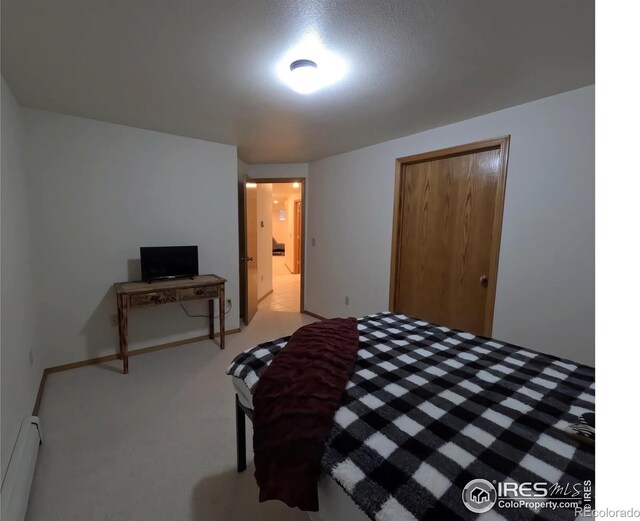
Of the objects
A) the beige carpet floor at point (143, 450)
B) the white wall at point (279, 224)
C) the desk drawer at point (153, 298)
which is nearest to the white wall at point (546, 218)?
the beige carpet floor at point (143, 450)

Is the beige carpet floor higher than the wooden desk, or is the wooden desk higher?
the wooden desk

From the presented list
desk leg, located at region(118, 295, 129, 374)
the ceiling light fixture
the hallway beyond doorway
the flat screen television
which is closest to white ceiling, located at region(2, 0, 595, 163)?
the ceiling light fixture

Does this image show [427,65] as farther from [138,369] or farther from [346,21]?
[138,369]

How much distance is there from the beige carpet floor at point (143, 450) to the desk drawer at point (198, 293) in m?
0.65

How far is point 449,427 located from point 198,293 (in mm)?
2572

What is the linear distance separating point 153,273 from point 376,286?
2.35 metres

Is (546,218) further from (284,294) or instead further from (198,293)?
(284,294)

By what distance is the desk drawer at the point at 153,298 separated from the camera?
8.66ft

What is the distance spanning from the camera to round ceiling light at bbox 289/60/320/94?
1645mm

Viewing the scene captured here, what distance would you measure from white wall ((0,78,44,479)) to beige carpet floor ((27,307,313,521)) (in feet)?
0.86

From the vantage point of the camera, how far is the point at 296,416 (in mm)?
1066

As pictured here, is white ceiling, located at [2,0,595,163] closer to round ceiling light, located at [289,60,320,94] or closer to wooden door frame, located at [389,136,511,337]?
round ceiling light, located at [289,60,320,94]

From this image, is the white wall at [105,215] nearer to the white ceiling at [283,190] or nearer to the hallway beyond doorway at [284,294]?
the hallway beyond doorway at [284,294]

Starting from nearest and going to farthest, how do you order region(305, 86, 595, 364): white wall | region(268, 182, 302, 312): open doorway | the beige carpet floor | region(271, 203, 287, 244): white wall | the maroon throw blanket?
the maroon throw blanket
the beige carpet floor
region(305, 86, 595, 364): white wall
region(268, 182, 302, 312): open doorway
region(271, 203, 287, 244): white wall
